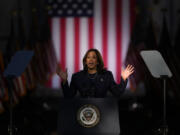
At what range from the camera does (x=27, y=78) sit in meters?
5.89

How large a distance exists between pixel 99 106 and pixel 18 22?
4.54 meters

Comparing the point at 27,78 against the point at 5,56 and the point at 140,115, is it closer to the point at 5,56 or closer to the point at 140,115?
the point at 5,56

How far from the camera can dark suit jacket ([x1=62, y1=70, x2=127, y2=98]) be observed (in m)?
2.85

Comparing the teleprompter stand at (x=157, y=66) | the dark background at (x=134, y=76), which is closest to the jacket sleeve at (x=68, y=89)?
the teleprompter stand at (x=157, y=66)

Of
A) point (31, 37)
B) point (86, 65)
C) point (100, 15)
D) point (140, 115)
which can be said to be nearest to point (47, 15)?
point (31, 37)

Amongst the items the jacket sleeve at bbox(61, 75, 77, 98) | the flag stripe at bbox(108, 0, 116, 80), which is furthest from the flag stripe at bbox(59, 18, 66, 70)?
the jacket sleeve at bbox(61, 75, 77, 98)

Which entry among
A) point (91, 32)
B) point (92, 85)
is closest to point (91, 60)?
point (92, 85)

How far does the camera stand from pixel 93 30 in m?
6.40

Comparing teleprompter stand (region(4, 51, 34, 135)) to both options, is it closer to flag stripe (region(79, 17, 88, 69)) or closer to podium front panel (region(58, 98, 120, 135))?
podium front panel (region(58, 98, 120, 135))

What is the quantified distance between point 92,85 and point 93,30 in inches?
144

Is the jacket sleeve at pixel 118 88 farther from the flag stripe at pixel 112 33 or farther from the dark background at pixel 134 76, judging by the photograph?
the flag stripe at pixel 112 33

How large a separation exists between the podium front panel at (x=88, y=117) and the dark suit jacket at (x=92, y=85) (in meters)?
0.48

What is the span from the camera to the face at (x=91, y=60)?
9.30 feet

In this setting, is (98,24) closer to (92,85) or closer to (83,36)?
(83,36)
